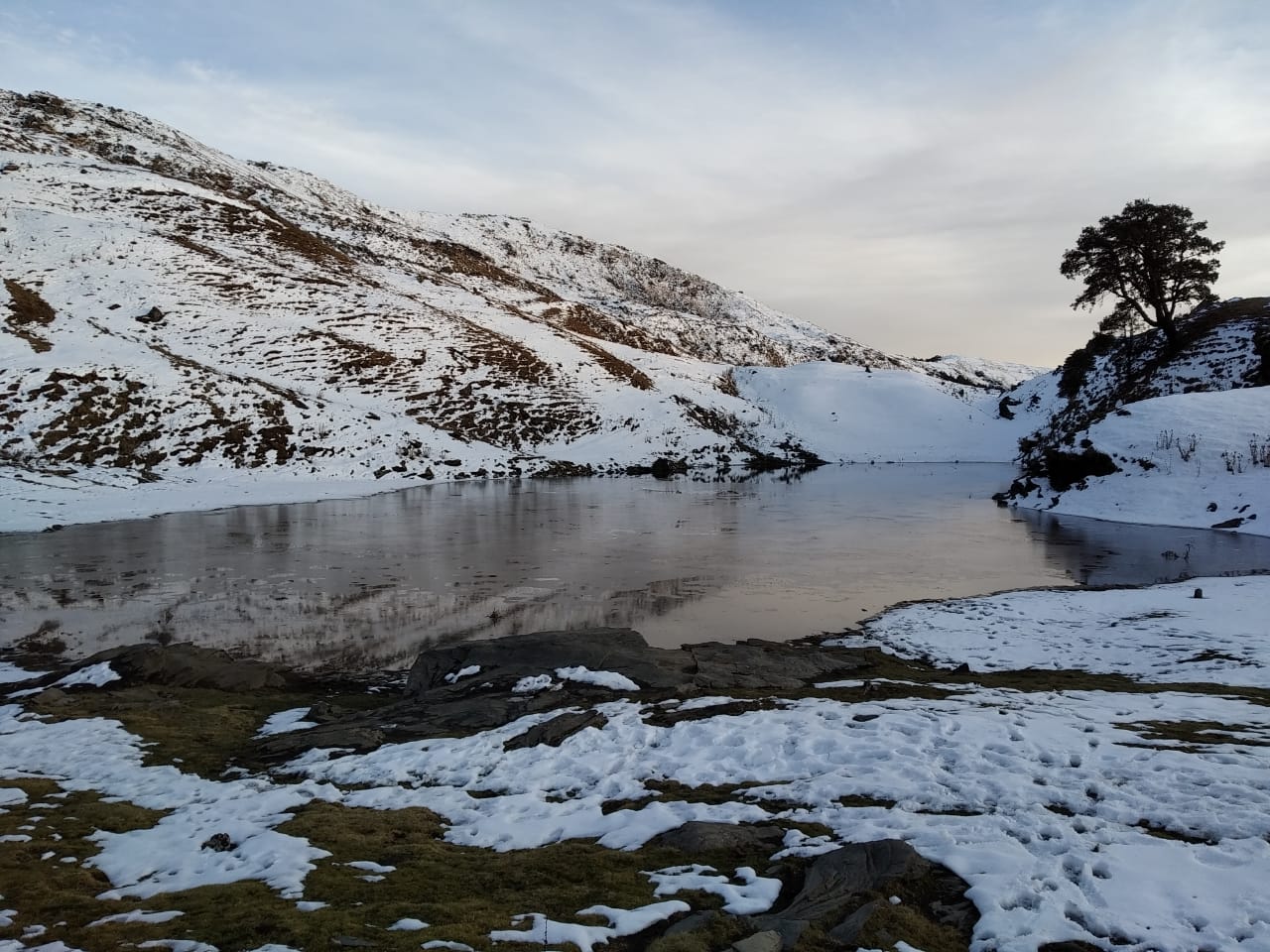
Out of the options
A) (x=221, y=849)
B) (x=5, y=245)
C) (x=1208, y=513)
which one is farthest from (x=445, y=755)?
(x=5, y=245)

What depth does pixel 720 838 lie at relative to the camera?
6.05 m

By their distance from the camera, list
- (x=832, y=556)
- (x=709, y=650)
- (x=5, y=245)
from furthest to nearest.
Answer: (x=5, y=245), (x=832, y=556), (x=709, y=650)

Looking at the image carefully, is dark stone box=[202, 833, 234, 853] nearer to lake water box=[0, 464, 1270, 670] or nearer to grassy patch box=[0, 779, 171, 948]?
grassy patch box=[0, 779, 171, 948]

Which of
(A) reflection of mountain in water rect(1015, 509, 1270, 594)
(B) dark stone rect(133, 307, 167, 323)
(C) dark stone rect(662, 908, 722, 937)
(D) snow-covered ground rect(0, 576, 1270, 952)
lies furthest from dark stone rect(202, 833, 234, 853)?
(B) dark stone rect(133, 307, 167, 323)

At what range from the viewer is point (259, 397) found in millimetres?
47406

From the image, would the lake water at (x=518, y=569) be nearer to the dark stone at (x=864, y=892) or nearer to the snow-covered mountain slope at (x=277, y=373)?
the dark stone at (x=864, y=892)

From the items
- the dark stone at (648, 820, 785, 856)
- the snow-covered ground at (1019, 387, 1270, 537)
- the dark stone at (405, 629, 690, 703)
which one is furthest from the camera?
the snow-covered ground at (1019, 387, 1270, 537)

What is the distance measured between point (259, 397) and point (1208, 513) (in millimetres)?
48412

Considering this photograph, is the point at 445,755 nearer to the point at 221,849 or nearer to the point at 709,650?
the point at 221,849

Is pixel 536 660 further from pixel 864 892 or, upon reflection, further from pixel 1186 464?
pixel 1186 464

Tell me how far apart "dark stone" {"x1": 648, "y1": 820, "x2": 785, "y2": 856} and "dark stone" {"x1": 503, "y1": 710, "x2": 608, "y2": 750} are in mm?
2504

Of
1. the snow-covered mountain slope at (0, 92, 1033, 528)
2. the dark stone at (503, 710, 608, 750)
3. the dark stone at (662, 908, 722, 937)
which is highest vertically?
the snow-covered mountain slope at (0, 92, 1033, 528)

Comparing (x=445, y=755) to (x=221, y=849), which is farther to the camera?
(x=445, y=755)

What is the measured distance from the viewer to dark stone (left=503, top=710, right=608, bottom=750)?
8508mm
